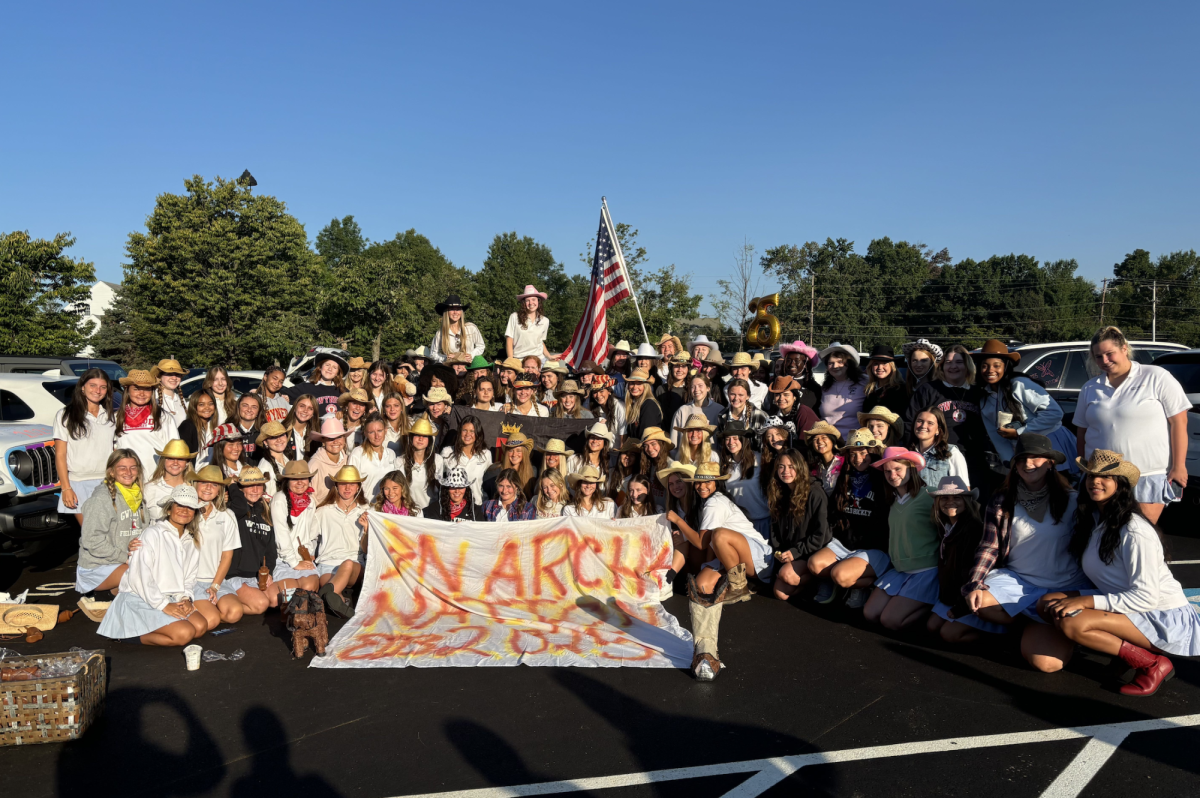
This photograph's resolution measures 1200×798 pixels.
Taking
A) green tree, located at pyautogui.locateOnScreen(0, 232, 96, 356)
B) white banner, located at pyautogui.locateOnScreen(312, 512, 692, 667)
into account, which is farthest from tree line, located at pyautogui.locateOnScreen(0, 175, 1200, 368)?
white banner, located at pyautogui.locateOnScreen(312, 512, 692, 667)

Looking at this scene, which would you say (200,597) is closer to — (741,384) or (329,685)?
(329,685)

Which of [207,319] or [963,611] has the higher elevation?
[207,319]

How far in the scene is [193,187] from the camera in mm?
37938

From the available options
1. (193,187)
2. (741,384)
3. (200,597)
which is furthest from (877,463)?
(193,187)

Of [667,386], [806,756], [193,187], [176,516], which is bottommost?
[806,756]

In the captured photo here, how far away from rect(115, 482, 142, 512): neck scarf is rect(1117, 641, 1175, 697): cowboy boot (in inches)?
272

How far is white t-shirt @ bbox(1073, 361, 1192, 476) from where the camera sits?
5465 millimetres

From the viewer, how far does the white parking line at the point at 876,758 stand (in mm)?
3570

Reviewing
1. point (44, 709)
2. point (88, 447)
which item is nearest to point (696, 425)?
point (44, 709)

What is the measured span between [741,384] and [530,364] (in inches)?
108

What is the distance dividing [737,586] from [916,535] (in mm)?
1439

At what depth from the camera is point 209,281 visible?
117 feet

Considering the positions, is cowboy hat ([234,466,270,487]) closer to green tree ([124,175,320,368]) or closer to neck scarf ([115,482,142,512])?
neck scarf ([115,482,142,512])

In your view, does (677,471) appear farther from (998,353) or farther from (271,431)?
(271,431)
